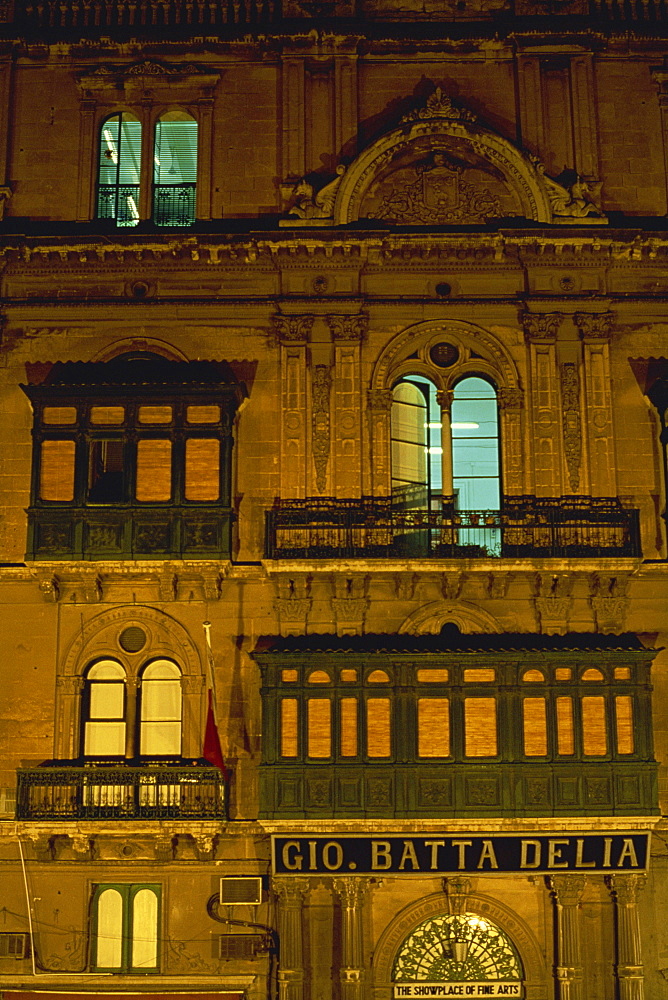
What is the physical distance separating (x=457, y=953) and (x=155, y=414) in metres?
12.0

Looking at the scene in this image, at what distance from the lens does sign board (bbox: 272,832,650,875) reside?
76.4 feet

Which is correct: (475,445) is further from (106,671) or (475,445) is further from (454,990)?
(454,990)

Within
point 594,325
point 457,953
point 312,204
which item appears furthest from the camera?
point 312,204

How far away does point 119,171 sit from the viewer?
91.9 feet

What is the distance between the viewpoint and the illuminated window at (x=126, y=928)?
77.9 ft

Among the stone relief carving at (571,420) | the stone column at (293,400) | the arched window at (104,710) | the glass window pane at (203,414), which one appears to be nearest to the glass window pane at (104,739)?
the arched window at (104,710)

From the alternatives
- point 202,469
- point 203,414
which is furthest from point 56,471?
point 203,414

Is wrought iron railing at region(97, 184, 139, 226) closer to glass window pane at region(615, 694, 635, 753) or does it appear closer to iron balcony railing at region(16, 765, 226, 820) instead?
iron balcony railing at region(16, 765, 226, 820)

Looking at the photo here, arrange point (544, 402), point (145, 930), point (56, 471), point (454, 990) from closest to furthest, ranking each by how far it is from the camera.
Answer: point (454, 990) → point (145, 930) → point (56, 471) → point (544, 402)

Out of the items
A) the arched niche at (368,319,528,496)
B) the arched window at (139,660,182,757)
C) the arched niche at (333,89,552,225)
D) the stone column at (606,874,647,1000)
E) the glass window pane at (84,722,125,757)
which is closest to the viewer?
the stone column at (606,874,647,1000)

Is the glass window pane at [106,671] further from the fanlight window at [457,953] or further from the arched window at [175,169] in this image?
the arched window at [175,169]

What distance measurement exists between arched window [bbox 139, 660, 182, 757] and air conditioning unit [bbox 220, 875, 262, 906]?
8.70ft

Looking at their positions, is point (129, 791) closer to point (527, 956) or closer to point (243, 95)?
point (527, 956)

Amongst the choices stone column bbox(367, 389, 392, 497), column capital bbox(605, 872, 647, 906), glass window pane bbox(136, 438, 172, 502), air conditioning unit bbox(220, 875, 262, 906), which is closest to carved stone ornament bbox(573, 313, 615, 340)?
stone column bbox(367, 389, 392, 497)
